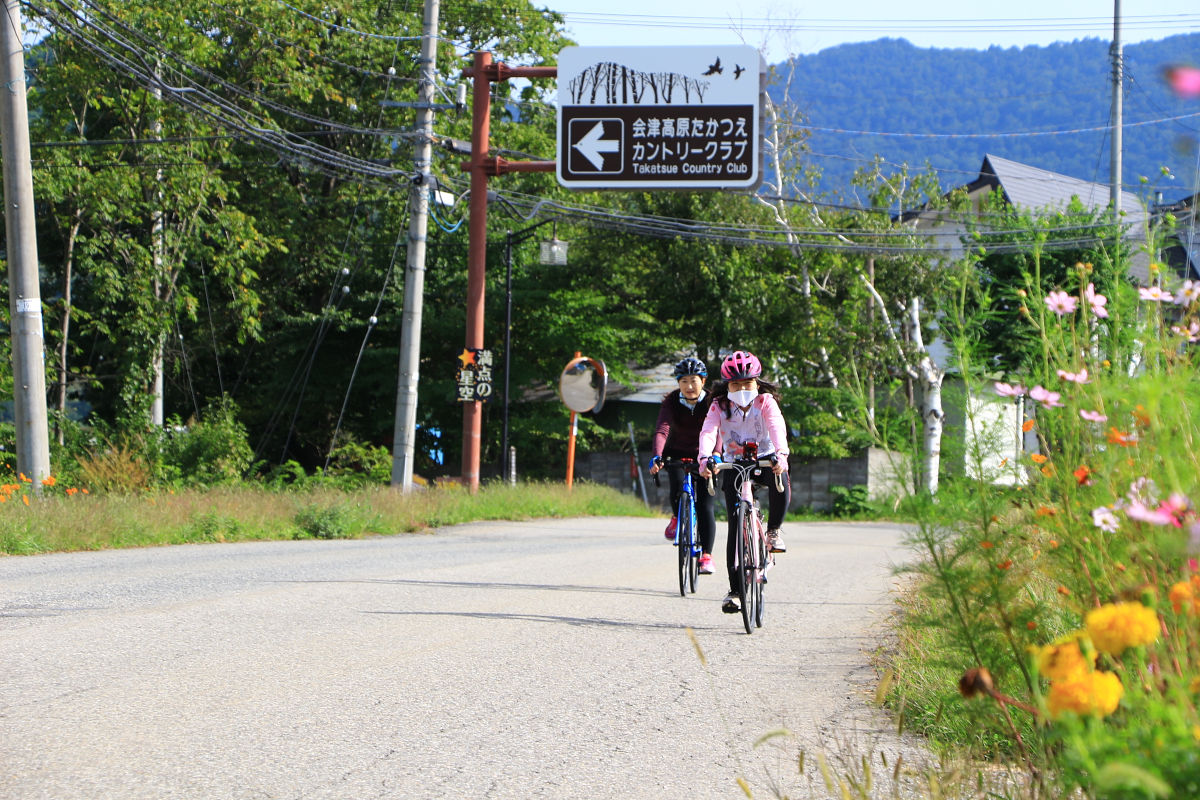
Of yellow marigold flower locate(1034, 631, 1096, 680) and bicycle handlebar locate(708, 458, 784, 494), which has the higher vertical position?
yellow marigold flower locate(1034, 631, 1096, 680)

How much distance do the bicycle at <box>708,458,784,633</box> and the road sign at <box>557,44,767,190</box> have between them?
11067 millimetres

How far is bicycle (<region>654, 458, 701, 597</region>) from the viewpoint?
9.66 metres

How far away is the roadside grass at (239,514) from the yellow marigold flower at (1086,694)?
463 inches

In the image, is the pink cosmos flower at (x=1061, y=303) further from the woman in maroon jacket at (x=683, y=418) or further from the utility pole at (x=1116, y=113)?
the utility pole at (x=1116, y=113)

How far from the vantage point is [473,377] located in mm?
22953

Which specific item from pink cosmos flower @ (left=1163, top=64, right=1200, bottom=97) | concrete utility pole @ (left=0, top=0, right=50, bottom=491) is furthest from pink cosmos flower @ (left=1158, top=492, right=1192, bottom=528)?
concrete utility pole @ (left=0, top=0, right=50, bottom=491)

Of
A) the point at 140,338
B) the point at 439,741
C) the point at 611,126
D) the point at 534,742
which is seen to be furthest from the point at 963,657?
the point at 140,338

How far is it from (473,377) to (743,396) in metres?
14.8

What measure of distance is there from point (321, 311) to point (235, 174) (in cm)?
452

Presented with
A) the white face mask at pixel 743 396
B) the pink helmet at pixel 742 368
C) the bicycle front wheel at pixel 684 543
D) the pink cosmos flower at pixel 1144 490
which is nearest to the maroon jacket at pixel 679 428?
the bicycle front wheel at pixel 684 543

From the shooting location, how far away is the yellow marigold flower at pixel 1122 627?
70.2 inches

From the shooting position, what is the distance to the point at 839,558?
50.9 ft

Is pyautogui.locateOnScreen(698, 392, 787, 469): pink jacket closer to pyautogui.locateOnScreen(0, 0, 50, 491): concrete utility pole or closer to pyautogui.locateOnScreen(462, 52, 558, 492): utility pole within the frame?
pyautogui.locateOnScreen(0, 0, 50, 491): concrete utility pole

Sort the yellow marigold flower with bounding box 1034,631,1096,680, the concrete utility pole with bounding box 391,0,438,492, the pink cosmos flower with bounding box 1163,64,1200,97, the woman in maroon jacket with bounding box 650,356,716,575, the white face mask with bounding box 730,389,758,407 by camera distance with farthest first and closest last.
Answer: the concrete utility pole with bounding box 391,0,438,492 < the woman in maroon jacket with bounding box 650,356,716,575 < the white face mask with bounding box 730,389,758,407 < the yellow marigold flower with bounding box 1034,631,1096,680 < the pink cosmos flower with bounding box 1163,64,1200,97
